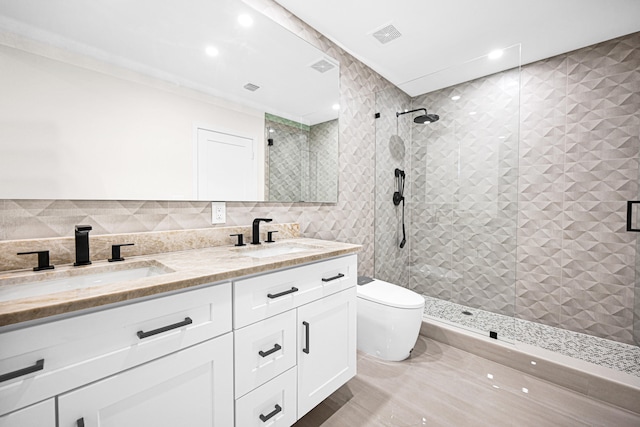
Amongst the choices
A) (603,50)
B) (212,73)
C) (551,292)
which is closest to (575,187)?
(551,292)

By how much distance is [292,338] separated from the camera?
3.91ft

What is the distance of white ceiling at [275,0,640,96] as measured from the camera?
71.0 inches

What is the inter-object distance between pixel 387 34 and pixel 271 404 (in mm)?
2499

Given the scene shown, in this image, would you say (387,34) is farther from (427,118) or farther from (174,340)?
(174,340)

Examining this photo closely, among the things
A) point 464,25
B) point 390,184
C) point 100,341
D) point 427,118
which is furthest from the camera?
point 390,184

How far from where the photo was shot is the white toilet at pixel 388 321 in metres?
1.82

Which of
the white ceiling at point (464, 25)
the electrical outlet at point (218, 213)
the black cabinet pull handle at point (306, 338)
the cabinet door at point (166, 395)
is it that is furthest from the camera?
the white ceiling at point (464, 25)

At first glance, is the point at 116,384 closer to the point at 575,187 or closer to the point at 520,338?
the point at 520,338

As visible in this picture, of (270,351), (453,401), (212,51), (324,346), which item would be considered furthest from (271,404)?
(212,51)

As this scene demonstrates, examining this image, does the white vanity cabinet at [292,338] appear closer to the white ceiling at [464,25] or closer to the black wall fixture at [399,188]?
the black wall fixture at [399,188]

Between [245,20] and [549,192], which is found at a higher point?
[245,20]

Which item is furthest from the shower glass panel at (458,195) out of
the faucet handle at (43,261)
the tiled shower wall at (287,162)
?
the faucet handle at (43,261)

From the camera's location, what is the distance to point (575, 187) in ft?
7.41

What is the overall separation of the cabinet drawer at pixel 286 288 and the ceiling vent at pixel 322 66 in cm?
147
